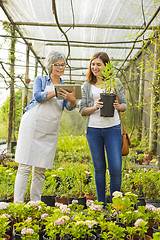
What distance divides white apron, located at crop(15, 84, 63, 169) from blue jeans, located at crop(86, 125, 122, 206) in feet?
1.05

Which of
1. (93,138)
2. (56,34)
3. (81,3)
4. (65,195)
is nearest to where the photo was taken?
(93,138)

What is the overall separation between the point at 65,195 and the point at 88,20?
11.0 ft

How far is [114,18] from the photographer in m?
4.94

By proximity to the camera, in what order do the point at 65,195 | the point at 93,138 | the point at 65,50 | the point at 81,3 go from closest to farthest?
the point at 93,138 → the point at 65,195 → the point at 81,3 → the point at 65,50

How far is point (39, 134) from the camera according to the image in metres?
2.36

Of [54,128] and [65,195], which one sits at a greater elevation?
[54,128]

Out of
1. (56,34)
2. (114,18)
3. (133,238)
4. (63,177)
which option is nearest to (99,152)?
(133,238)

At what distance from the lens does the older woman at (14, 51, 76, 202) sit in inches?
90.4

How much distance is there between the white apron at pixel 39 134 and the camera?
7.60 feet

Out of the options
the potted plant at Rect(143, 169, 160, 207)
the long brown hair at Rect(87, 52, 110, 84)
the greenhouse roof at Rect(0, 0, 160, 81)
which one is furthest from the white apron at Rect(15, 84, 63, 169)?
the greenhouse roof at Rect(0, 0, 160, 81)

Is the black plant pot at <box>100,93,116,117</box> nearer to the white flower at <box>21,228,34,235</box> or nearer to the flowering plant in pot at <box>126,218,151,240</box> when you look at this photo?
the flowering plant in pot at <box>126,218,151,240</box>

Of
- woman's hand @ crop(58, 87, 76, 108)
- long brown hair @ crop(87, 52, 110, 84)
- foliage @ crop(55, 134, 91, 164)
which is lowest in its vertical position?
foliage @ crop(55, 134, 91, 164)

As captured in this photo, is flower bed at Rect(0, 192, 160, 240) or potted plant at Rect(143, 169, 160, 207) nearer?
flower bed at Rect(0, 192, 160, 240)

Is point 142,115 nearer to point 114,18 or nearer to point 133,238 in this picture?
point 114,18
